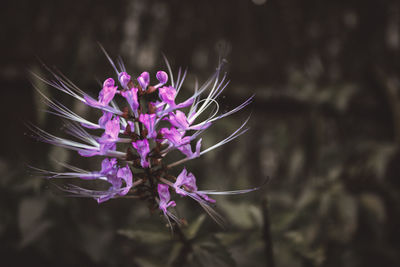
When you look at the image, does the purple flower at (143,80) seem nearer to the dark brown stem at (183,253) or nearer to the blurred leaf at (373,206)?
the dark brown stem at (183,253)

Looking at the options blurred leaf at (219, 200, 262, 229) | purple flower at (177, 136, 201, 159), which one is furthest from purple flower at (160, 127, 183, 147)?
blurred leaf at (219, 200, 262, 229)

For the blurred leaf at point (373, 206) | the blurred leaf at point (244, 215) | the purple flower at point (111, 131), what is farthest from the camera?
the blurred leaf at point (373, 206)

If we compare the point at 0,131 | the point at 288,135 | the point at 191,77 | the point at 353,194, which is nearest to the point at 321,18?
the point at 288,135

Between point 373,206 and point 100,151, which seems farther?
point 373,206

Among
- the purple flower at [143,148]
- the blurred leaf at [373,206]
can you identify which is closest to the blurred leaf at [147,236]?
the purple flower at [143,148]

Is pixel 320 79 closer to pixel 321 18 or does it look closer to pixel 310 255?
pixel 321 18

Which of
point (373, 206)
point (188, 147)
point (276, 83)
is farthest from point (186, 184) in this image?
point (276, 83)

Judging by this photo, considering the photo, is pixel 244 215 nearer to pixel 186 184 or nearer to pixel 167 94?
pixel 186 184

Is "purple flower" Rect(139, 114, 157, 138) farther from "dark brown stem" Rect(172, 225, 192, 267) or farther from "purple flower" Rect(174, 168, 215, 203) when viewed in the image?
"dark brown stem" Rect(172, 225, 192, 267)

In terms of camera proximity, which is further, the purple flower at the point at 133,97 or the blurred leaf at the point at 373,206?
the blurred leaf at the point at 373,206
